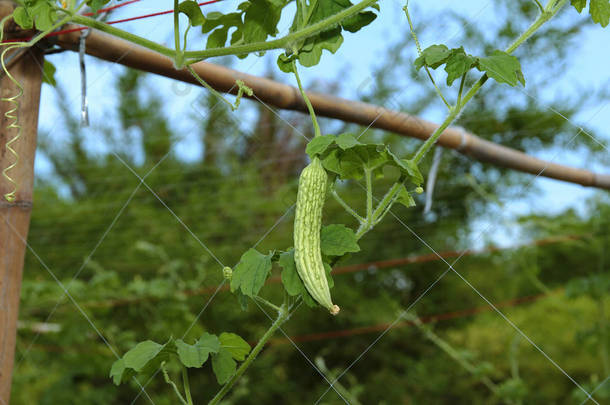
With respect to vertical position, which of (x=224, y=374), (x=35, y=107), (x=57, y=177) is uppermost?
(x=35, y=107)

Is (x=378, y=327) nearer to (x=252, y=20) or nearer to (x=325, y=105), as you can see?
(x=325, y=105)

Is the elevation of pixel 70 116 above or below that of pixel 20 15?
below

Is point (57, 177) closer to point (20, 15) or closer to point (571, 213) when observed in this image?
point (571, 213)

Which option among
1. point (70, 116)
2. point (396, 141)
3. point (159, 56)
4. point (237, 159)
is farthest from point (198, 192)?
point (159, 56)

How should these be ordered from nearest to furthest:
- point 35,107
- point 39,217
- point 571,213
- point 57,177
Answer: point 35,107 < point 571,213 < point 39,217 < point 57,177

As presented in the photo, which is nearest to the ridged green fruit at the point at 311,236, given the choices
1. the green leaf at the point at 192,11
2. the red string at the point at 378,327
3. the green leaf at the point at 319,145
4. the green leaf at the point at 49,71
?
the green leaf at the point at 319,145

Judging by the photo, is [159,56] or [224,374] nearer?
[224,374]

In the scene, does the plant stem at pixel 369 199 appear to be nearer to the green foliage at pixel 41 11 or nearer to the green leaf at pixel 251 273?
the green leaf at pixel 251 273

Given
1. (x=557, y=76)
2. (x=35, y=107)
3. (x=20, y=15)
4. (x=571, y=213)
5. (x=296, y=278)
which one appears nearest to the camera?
(x=296, y=278)

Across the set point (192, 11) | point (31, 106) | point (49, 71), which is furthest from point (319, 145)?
point (49, 71)
